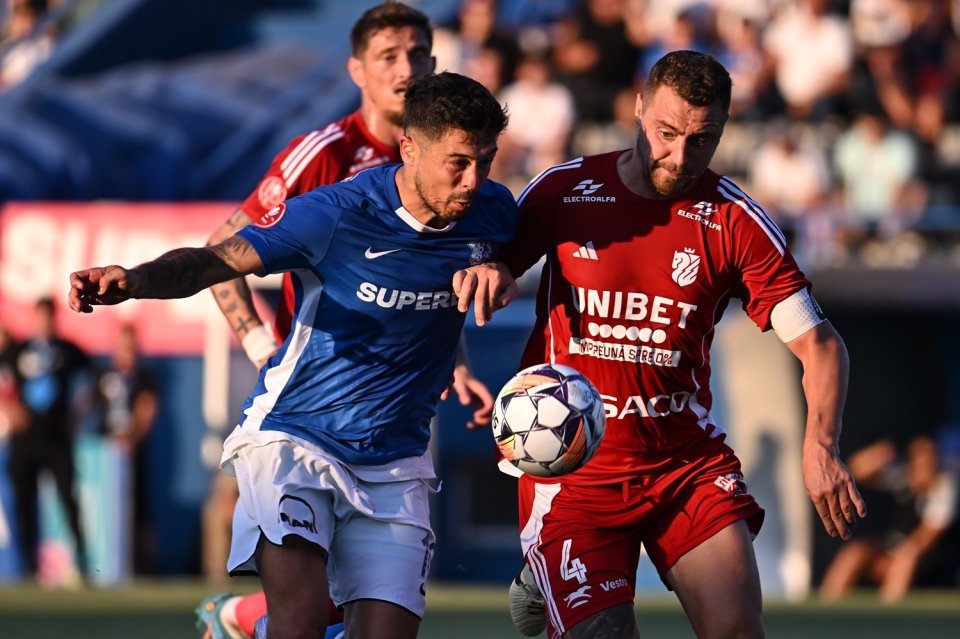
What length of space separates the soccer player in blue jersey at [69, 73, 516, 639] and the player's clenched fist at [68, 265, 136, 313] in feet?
1.56

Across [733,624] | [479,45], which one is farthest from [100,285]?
[479,45]

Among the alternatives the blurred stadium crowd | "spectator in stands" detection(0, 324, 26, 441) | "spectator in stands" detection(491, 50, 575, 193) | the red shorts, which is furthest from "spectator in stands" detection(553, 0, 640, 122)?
the red shorts

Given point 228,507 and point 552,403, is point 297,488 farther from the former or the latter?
point 228,507

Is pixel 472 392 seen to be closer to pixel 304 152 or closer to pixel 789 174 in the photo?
pixel 304 152

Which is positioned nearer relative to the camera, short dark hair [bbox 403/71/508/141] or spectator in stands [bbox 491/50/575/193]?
short dark hair [bbox 403/71/508/141]

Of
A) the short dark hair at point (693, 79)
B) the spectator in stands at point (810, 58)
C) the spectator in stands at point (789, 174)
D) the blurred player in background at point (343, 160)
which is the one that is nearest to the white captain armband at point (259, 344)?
the blurred player in background at point (343, 160)

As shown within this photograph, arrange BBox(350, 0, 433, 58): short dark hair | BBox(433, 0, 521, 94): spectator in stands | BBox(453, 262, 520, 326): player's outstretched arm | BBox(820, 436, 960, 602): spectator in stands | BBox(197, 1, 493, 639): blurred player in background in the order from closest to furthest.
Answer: BBox(453, 262, 520, 326): player's outstretched arm, BBox(197, 1, 493, 639): blurred player in background, BBox(350, 0, 433, 58): short dark hair, BBox(820, 436, 960, 602): spectator in stands, BBox(433, 0, 521, 94): spectator in stands

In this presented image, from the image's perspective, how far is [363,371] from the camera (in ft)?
19.6

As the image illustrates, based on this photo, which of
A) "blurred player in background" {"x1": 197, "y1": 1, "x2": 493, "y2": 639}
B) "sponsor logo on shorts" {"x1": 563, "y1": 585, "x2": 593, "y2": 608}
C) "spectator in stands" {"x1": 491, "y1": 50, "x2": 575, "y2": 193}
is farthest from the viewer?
"spectator in stands" {"x1": 491, "y1": 50, "x2": 575, "y2": 193}

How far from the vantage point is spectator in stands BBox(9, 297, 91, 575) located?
1480cm

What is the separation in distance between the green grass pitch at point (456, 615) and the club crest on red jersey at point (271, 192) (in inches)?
163

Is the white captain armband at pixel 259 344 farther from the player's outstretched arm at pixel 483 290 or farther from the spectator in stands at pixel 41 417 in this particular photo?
the spectator in stands at pixel 41 417

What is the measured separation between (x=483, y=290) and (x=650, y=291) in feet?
2.60

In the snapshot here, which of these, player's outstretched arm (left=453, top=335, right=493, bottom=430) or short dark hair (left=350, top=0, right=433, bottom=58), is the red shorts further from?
short dark hair (left=350, top=0, right=433, bottom=58)
